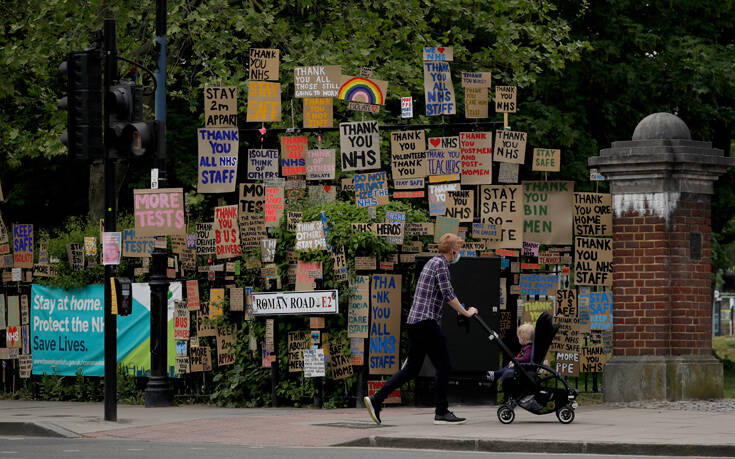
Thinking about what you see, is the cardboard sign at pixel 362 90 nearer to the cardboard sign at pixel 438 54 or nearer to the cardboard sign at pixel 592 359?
the cardboard sign at pixel 438 54

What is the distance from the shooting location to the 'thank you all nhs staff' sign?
50.0 ft

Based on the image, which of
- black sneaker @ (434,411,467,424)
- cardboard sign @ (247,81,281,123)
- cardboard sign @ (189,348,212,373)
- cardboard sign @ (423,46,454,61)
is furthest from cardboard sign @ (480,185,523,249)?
cardboard sign @ (189,348,212,373)

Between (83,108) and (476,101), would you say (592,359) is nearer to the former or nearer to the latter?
(476,101)

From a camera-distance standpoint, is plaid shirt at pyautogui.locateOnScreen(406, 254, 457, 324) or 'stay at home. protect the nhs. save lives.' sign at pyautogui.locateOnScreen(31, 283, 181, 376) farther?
'stay at home. protect the nhs. save lives.' sign at pyautogui.locateOnScreen(31, 283, 181, 376)

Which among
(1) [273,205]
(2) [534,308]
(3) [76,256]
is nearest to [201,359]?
(1) [273,205]

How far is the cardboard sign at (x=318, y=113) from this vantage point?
16922 mm

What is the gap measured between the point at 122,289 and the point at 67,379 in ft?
17.1

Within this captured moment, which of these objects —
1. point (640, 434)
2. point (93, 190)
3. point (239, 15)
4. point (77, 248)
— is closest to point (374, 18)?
point (239, 15)

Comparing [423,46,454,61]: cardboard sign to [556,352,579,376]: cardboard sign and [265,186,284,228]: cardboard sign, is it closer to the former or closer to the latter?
[265,186,284,228]: cardboard sign

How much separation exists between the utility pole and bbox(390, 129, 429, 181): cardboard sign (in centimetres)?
407

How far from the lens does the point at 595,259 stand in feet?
50.3

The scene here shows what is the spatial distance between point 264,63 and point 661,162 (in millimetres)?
5946

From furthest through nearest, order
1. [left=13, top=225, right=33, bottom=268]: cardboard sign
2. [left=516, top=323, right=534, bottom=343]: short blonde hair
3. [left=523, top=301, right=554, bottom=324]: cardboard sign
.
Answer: [left=13, top=225, right=33, bottom=268]: cardboard sign
[left=523, top=301, right=554, bottom=324]: cardboard sign
[left=516, top=323, right=534, bottom=343]: short blonde hair

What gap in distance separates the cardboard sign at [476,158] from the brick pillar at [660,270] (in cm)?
202
